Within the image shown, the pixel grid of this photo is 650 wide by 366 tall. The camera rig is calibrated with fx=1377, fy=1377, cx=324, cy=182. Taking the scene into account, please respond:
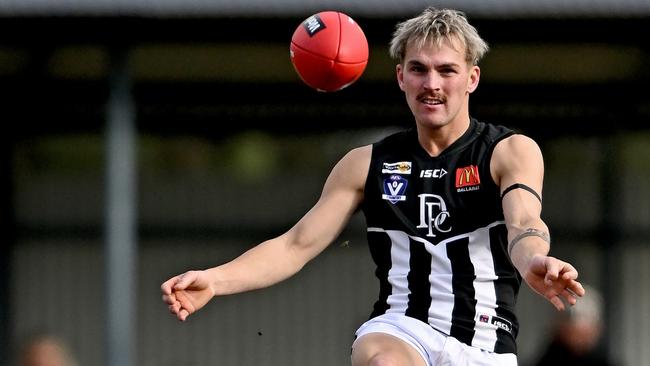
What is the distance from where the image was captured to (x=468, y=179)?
605 cm

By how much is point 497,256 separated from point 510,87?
30.4 feet

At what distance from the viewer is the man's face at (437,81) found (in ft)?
19.7

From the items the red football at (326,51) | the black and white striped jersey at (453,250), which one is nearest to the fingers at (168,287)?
the black and white striped jersey at (453,250)

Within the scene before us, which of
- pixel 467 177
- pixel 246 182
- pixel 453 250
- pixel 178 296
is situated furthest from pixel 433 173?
pixel 246 182

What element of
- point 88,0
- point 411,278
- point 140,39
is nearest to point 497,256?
point 411,278

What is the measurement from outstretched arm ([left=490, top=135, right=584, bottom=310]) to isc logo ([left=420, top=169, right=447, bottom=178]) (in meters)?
0.23

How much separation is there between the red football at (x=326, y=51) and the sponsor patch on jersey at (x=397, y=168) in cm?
99

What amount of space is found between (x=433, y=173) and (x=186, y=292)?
125 centimetres

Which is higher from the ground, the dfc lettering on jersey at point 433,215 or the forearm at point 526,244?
the dfc lettering on jersey at point 433,215

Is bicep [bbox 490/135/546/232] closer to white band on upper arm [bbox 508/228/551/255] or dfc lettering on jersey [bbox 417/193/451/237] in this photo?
white band on upper arm [bbox 508/228/551/255]

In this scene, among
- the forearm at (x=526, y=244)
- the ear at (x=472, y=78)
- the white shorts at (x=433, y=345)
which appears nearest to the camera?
the forearm at (x=526, y=244)

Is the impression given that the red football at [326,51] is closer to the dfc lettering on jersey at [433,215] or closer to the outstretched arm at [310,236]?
the outstretched arm at [310,236]

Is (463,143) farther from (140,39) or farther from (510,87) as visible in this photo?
(510,87)

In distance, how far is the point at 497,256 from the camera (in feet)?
19.7
